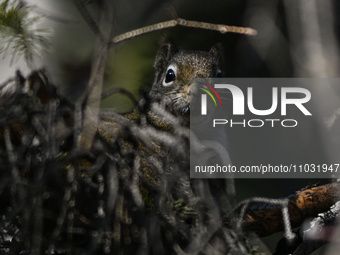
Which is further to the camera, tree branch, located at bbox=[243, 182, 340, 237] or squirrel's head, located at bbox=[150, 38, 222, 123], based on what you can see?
squirrel's head, located at bbox=[150, 38, 222, 123]

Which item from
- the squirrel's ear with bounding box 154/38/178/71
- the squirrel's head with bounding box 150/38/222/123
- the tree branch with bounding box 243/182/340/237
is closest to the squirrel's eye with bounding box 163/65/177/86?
the squirrel's head with bounding box 150/38/222/123

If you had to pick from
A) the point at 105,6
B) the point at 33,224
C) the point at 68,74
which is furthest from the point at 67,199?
the point at 68,74

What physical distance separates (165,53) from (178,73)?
0.63ft

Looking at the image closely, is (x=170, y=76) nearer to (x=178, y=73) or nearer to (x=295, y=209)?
(x=178, y=73)

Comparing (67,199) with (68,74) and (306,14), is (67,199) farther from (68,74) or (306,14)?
(306,14)

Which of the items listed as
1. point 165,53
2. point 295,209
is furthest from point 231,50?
point 295,209

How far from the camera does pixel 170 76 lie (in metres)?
1.12

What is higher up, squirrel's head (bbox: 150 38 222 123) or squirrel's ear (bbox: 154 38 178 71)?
squirrel's ear (bbox: 154 38 178 71)

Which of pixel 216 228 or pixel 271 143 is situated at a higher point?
pixel 271 143

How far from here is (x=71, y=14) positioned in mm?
1284

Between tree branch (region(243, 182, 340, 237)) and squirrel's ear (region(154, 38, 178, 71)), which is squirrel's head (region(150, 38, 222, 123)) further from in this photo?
tree branch (region(243, 182, 340, 237))

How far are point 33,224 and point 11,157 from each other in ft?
0.43

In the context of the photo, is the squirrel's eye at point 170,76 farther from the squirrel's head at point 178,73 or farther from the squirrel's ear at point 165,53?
the squirrel's ear at point 165,53

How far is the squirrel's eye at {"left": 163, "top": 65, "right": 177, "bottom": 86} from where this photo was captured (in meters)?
1.11
